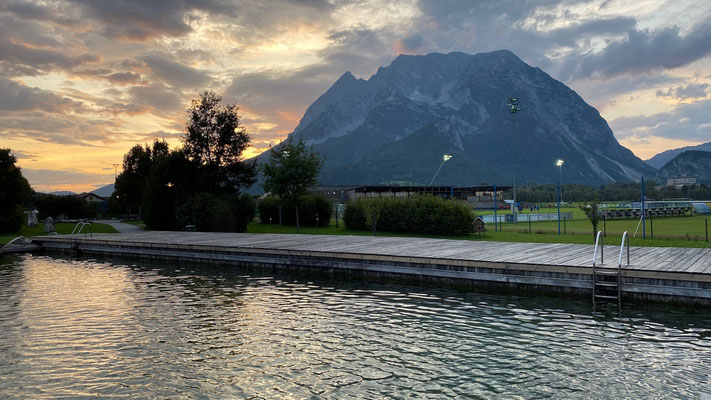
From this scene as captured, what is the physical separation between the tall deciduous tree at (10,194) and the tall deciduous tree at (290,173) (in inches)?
825

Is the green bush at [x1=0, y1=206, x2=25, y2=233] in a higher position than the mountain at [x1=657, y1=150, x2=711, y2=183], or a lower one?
lower

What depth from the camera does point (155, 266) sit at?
21.1 m

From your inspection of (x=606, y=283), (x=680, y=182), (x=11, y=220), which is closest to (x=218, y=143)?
(x=11, y=220)

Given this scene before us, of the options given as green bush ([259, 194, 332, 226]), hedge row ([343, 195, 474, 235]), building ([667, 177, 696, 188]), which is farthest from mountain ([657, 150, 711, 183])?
green bush ([259, 194, 332, 226])

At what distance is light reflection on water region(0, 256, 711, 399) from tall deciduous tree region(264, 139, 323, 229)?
1791 centimetres

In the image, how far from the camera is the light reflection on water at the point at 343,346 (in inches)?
271

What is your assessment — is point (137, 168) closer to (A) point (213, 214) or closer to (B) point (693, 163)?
(A) point (213, 214)

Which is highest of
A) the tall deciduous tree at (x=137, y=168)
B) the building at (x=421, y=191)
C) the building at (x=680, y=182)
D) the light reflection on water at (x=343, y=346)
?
the tall deciduous tree at (x=137, y=168)

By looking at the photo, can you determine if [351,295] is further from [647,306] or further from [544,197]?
[544,197]

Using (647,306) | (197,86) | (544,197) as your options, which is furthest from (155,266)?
(544,197)

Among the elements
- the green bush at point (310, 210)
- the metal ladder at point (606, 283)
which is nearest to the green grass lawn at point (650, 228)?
the metal ladder at point (606, 283)

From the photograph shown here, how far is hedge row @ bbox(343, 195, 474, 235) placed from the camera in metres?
26.1

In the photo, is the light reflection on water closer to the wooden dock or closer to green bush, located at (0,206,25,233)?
the wooden dock

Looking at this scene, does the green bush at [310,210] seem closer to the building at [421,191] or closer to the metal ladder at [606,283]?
the metal ladder at [606,283]
